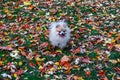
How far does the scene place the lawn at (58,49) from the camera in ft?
23.1

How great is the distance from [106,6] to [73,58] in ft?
16.5

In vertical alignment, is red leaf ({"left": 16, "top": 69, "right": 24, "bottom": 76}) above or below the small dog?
below

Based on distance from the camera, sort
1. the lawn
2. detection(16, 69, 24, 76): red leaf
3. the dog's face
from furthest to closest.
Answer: the dog's face < the lawn < detection(16, 69, 24, 76): red leaf

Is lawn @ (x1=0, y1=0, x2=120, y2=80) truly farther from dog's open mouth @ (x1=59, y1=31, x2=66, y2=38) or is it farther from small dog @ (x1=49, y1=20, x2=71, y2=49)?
dog's open mouth @ (x1=59, y1=31, x2=66, y2=38)

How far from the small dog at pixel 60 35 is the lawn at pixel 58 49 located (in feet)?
0.71

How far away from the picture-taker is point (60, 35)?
25.7 ft

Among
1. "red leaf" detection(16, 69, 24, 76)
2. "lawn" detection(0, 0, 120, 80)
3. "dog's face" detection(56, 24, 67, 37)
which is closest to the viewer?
"red leaf" detection(16, 69, 24, 76)

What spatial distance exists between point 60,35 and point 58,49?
50 centimetres

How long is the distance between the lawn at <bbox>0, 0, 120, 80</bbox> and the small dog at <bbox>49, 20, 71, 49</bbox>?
216mm

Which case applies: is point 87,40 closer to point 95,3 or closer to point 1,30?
point 1,30

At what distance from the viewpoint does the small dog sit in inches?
302

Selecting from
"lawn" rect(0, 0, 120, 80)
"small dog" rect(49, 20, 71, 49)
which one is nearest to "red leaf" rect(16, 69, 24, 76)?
"lawn" rect(0, 0, 120, 80)

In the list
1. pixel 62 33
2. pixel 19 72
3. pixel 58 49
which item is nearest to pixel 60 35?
pixel 62 33

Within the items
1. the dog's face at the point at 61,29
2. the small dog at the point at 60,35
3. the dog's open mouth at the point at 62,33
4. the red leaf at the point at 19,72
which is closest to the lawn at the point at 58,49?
the red leaf at the point at 19,72
